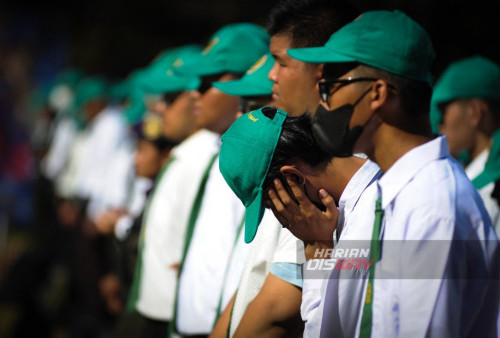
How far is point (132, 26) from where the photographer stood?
11.5 meters

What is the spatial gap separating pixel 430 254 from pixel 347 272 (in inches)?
11.1

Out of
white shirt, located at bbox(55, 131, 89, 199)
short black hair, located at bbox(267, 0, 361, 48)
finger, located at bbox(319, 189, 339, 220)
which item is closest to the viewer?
finger, located at bbox(319, 189, 339, 220)

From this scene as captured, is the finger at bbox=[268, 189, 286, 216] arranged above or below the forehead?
below

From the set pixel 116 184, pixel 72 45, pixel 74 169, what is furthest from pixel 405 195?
pixel 72 45

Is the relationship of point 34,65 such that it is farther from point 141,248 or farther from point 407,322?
point 407,322

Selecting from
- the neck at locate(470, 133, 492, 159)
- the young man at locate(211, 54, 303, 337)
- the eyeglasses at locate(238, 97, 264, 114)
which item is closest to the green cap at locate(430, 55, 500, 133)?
the neck at locate(470, 133, 492, 159)

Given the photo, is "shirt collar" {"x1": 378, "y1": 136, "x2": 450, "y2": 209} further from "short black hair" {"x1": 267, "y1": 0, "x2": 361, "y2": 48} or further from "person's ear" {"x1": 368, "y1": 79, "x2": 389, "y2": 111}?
"short black hair" {"x1": 267, "y1": 0, "x2": 361, "y2": 48}

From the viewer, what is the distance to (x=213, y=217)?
12.4 feet

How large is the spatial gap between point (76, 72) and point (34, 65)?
3584mm

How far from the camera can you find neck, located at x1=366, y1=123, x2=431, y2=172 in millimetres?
2402

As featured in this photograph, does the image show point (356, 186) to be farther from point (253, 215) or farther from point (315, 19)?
point (315, 19)

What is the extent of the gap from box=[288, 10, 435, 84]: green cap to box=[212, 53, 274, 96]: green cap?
92 centimetres

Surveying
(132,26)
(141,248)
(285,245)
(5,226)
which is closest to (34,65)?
(5,226)

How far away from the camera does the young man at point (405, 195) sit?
2.16m
